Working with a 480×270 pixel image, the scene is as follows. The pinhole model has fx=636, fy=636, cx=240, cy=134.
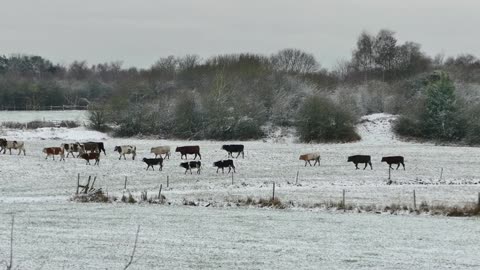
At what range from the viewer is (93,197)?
3212cm

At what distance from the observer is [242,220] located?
2553cm

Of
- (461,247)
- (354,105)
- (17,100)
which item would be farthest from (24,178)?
(17,100)

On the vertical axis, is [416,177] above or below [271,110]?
below

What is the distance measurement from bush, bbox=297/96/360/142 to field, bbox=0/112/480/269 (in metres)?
25.8

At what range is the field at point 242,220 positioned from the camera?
17.8m

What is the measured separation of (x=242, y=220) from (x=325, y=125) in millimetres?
53309

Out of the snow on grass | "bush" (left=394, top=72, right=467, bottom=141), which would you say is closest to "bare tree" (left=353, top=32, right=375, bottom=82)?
"bush" (left=394, top=72, right=467, bottom=141)

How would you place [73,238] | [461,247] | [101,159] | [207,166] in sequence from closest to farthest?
[461,247] → [73,238] → [207,166] → [101,159]

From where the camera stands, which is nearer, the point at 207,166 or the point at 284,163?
the point at 207,166

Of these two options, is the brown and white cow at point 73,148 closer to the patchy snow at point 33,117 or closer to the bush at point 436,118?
the bush at point 436,118

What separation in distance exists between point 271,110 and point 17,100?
235 ft

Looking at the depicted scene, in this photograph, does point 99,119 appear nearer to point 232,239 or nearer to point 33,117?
point 33,117

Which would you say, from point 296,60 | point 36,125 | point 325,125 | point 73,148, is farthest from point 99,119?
point 296,60

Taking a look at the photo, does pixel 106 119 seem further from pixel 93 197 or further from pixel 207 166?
pixel 93 197
